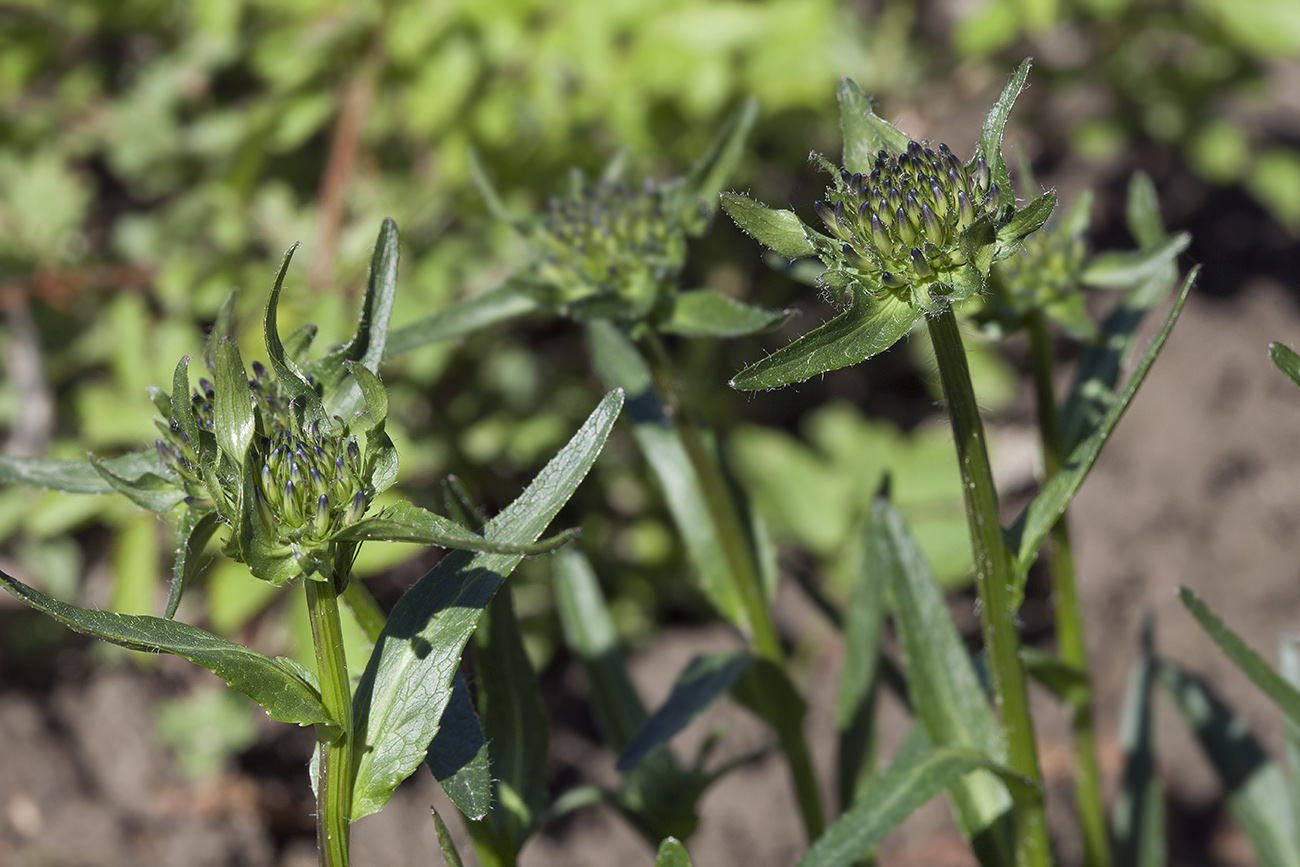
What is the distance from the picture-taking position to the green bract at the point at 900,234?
1.28 m

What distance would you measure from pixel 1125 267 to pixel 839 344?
2.68ft

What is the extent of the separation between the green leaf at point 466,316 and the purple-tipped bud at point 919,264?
29.6 inches

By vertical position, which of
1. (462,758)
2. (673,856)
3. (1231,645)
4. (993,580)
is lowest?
(1231,645)

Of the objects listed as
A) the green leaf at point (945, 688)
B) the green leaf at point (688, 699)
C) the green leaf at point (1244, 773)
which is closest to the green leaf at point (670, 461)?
the green leaf at point (688, 699)

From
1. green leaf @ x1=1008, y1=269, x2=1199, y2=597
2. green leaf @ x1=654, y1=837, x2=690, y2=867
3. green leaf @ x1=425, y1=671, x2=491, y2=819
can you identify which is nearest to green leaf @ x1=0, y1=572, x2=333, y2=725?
green leaf @ x1=425, y1=671, x2=491, y2=819

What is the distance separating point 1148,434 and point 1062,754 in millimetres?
1169

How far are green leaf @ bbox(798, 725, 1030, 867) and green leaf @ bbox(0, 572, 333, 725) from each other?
0.70 m

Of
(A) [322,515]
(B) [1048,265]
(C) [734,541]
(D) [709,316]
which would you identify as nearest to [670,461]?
(C) [734,541]

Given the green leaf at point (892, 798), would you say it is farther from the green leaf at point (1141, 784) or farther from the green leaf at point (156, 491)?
the green leaf at point (156, 491)

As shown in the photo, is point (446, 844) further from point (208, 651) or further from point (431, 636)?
point (208, 651)

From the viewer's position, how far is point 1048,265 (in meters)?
1.83

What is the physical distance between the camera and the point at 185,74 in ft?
12.3

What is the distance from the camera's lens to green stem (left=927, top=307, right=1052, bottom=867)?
1387 millimetres

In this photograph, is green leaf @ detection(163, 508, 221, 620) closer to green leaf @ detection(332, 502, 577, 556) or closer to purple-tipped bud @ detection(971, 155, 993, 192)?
green leaf @ detection(332, 502, 577, 556)
